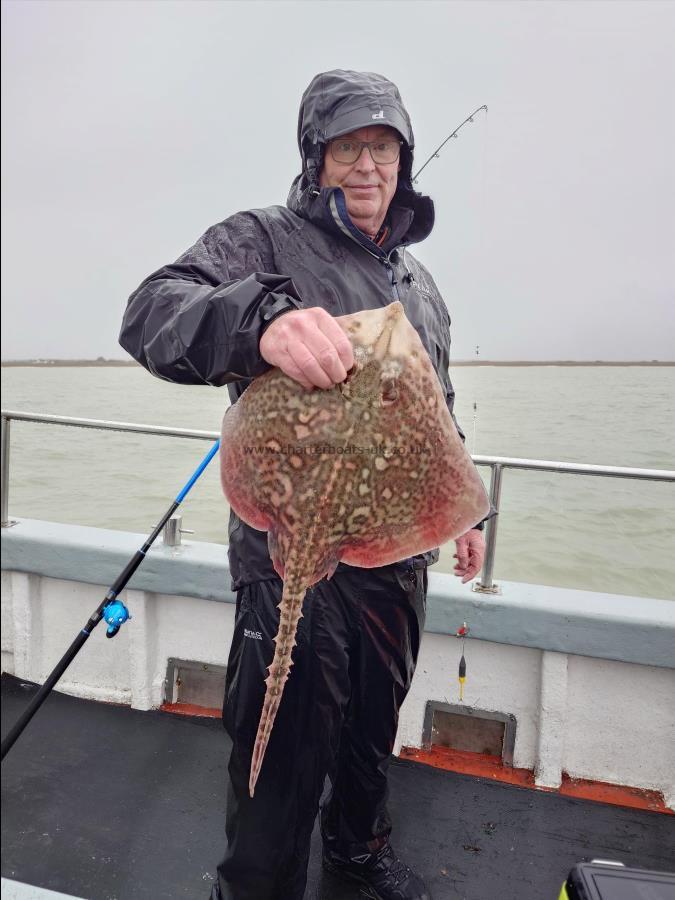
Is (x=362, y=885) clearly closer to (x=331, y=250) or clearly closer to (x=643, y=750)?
(x=643, y=750)

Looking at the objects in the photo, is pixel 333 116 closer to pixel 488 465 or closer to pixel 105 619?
pixel 488 465

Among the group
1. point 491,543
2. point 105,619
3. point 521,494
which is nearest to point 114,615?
point 105,619

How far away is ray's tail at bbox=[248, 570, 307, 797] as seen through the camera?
3.86ft

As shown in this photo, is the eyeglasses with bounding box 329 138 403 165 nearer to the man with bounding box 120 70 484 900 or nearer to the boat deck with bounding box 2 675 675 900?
the man with bounding box 120 70 484 900

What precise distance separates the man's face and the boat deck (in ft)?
7.07

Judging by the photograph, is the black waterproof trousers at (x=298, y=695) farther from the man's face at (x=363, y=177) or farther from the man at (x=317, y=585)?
the man's face at (x=363, y=177)

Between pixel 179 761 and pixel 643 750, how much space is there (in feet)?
6.54

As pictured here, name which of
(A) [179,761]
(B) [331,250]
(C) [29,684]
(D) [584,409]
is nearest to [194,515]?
(D) [584,409]

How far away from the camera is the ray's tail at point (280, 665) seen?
1177mm

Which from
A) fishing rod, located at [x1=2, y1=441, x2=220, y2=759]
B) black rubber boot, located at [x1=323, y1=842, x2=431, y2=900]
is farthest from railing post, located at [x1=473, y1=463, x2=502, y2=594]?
fishing rod, located at [x1=2, y1=441, x2=220, y2=759]

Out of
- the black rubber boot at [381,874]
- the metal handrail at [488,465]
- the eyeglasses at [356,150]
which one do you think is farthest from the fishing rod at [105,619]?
the black rubber boot at [381,874]

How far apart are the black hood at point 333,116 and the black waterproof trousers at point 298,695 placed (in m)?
1.02

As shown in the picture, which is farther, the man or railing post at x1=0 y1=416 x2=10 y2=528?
railing post at x1=0 y1=416 x2=10 y2=528

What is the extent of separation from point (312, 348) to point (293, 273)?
607 mm
